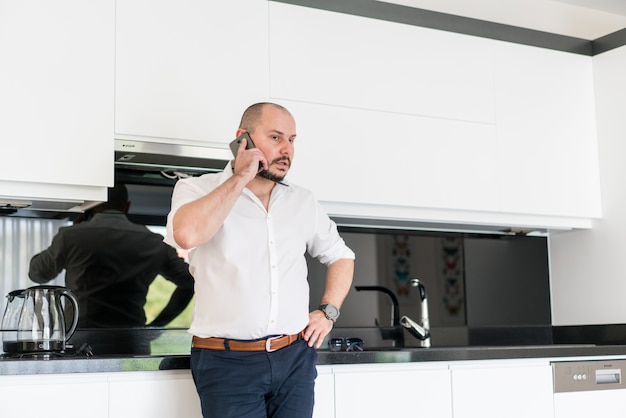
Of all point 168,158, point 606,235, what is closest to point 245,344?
point 168,158

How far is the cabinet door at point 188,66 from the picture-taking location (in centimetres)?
311

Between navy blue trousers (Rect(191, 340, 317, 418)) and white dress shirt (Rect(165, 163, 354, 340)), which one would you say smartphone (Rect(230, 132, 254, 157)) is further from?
navy blue trousers (Rect(191, 340, 317, 418))

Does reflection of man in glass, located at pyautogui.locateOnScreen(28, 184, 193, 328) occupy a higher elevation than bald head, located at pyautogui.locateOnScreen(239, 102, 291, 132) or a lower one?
lower

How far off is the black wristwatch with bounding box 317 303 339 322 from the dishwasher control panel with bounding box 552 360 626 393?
108 cm

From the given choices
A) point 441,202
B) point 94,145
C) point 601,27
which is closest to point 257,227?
point 94,145

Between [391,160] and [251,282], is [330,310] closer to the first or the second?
[251,282]

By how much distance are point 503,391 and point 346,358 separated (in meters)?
0.70

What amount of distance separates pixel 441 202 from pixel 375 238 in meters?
0.43

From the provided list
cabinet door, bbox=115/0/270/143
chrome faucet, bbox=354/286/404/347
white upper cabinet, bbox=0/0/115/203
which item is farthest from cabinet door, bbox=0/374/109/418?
chrome faucet, bbox=354/286/404/347

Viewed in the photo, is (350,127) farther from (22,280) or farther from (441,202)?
(22,280)

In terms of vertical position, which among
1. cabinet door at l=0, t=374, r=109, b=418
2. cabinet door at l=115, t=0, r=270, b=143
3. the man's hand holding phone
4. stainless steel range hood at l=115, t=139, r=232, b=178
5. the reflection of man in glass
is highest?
cabinet door at l=115, t=0, r=270, b=143

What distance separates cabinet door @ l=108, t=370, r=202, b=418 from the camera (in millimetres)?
2654

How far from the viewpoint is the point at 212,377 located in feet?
8.44

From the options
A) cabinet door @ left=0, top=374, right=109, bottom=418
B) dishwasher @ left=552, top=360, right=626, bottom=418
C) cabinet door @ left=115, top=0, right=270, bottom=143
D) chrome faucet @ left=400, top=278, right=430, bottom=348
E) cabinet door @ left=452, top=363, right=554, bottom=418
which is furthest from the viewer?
chrome faucet @ left=400, top=278, right=430, bottom=348
